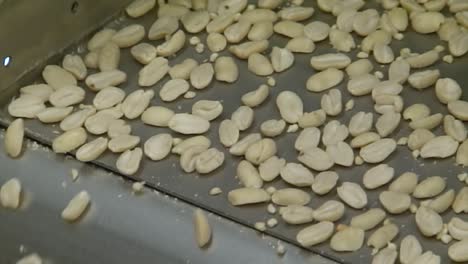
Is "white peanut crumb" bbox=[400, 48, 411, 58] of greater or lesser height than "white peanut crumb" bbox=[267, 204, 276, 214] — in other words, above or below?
below

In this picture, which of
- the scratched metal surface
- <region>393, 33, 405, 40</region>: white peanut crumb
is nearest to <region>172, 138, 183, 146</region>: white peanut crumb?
the scratched metal surface

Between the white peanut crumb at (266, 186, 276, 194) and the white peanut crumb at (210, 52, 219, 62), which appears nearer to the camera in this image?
the white peanut crumb at (266, 186, 276, 194)

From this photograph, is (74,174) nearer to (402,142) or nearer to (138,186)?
(138,186)

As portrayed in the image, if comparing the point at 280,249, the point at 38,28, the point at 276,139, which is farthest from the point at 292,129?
the point at 38,28

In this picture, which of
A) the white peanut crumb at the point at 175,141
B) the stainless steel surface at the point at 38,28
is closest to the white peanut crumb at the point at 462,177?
the white peanut crumb at the point at 175,141

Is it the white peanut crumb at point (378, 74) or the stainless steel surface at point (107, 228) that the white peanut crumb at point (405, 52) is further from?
the stainless steel surface at point (107, 228)

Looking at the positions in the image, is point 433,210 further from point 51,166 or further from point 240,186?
point 51,166

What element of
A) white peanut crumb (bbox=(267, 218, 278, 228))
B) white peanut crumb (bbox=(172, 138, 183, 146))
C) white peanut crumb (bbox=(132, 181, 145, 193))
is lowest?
white peanut crumb (bbox=(267, 218, 278, 228))

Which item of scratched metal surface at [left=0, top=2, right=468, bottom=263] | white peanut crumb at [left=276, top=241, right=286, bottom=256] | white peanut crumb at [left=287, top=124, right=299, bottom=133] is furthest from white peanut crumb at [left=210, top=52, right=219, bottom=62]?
white peanut crumb at [left=276, top=241, right=286, bottom=256]

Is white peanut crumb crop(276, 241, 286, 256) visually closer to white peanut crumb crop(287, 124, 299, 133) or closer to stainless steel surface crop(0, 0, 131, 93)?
white peanut crumb crop(287, 124, 299, 133)
